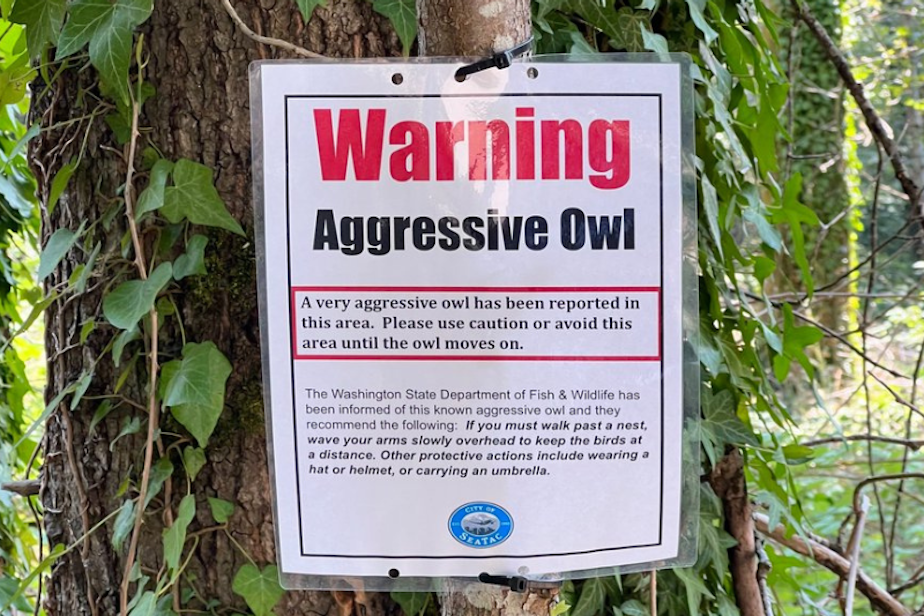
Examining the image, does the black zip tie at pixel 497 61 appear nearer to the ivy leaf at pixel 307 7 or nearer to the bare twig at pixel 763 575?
the ivy leaf at pixel 307 7

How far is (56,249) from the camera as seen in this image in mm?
874

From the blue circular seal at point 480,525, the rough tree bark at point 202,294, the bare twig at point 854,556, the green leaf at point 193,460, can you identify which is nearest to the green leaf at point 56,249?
the rough tree bark at point 202,294

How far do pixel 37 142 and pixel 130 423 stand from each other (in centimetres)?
33

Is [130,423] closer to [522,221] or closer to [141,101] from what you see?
[141,101]

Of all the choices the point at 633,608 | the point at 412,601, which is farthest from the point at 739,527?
the point at 412,601

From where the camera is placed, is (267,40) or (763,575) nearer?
(267,40)

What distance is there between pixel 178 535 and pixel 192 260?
26 centimetres

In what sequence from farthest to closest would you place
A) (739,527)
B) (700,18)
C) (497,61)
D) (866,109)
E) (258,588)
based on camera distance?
(866,109) < (739,527) < (700,18) < (258,588) < (497,61)

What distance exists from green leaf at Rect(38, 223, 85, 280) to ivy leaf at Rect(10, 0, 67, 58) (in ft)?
0.61

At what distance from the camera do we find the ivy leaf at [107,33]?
763 mm

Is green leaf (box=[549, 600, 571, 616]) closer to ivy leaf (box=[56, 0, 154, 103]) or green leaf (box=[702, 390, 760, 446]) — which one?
green leaf (box=[702, 390, 760, 446])

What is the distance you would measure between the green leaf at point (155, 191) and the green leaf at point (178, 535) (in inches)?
10.9

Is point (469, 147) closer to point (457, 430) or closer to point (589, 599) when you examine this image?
point (457, 430)

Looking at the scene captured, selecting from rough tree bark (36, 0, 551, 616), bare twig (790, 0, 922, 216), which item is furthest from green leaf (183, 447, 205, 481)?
bare twig (790, 0, 922, 216)
